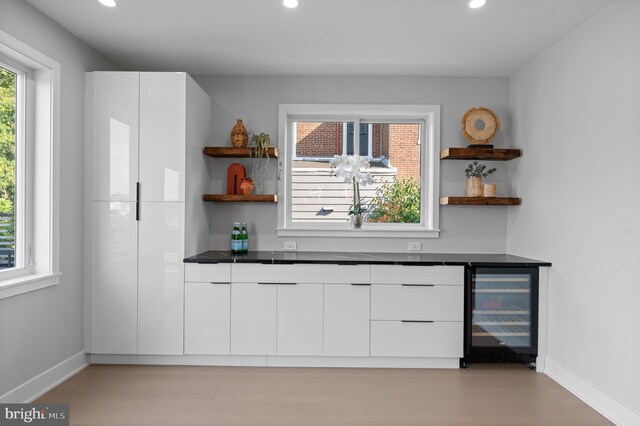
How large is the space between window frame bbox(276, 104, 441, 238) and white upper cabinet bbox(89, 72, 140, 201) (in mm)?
1279

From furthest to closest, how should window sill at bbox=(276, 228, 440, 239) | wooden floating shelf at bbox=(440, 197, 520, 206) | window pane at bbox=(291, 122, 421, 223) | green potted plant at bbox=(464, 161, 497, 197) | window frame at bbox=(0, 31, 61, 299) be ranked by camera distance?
1. window pane at bbox=(291, 122, 421, 223)
2. window sill at bbox=(276, 228, 440, 239)
3. green potted plant at bbox=(464, 161, 497, 197)
4. wooden floating shelf at bbox=(440, 197, 520, 206)
5. window frame at bbox=(0, 31, 61, 299)

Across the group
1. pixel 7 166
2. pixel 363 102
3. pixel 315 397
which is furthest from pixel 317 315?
pixel 7 166

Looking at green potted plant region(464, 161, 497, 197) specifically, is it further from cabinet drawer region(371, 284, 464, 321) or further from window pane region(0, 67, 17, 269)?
window pane region(0, 67, 17, 269)

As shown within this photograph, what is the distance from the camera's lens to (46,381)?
120 inches

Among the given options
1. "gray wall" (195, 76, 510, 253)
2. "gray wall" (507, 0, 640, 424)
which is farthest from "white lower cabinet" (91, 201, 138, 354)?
"gray wall" (507, 0, 640, 424)

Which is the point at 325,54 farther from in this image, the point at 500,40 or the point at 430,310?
the point at 430,310

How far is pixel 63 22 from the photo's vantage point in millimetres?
3121

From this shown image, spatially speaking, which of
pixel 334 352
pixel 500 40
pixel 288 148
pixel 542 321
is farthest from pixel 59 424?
pixel 500 40

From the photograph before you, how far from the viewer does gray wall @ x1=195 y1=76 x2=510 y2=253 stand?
4246 mm

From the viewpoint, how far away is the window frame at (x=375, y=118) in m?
4.22

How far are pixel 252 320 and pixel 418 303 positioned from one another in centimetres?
129

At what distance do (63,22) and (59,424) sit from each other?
2563 mm

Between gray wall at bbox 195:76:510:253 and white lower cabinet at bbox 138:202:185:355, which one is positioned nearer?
white lower cabinet at bbox 138:202:185:355

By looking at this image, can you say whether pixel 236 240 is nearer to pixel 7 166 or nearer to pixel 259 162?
pixel 259 162
